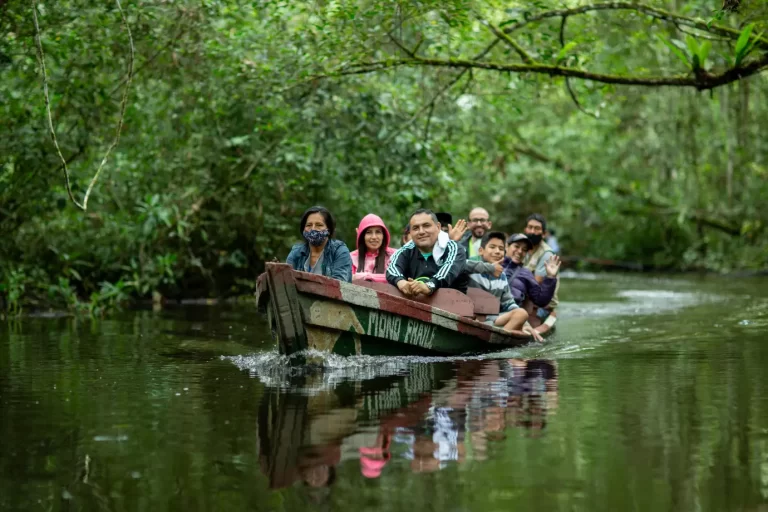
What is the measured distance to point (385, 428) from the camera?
6.55 meters

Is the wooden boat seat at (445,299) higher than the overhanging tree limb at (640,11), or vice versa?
the overhanging tree limb at (640,11)

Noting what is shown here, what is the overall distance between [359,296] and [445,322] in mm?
1199

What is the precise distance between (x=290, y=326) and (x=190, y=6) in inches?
254

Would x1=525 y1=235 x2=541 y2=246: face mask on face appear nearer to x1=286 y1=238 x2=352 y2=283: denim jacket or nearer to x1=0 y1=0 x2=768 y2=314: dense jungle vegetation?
x1=0 y1=0 x2=768 y2=314: dense jungle vegetation

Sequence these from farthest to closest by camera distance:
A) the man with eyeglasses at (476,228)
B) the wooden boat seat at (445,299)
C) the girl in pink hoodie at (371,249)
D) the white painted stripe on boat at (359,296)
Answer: the man with eyeglasses at (476,228), the girl in pink hoodie at (371,249), the wooden boat seat at (445,299), the white painted stripe on boat at (359,296)

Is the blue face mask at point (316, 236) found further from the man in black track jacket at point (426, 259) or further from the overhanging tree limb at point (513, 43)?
the overhanging tree limb at point (513, 43)

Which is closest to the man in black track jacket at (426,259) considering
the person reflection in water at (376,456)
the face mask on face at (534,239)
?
the face mask on face at (534,239)

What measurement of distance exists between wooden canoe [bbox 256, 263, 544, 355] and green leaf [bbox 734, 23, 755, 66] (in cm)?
366

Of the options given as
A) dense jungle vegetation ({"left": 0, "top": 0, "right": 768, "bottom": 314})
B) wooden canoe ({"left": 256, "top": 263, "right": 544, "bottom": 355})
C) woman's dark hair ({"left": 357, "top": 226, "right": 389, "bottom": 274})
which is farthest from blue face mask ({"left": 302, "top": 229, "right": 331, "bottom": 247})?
dense jungle vegetation ({"left": 0, "top": 0, "right": 768, "bottom": 314})

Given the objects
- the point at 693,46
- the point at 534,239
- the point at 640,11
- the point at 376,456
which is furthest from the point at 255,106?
the point at 376,456

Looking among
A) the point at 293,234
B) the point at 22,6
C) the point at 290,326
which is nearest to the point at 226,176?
the point at 293,234

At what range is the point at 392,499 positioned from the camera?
15.9 feet

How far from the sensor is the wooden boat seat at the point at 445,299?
10781 millimetres

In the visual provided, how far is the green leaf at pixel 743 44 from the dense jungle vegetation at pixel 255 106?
0.02 meters
